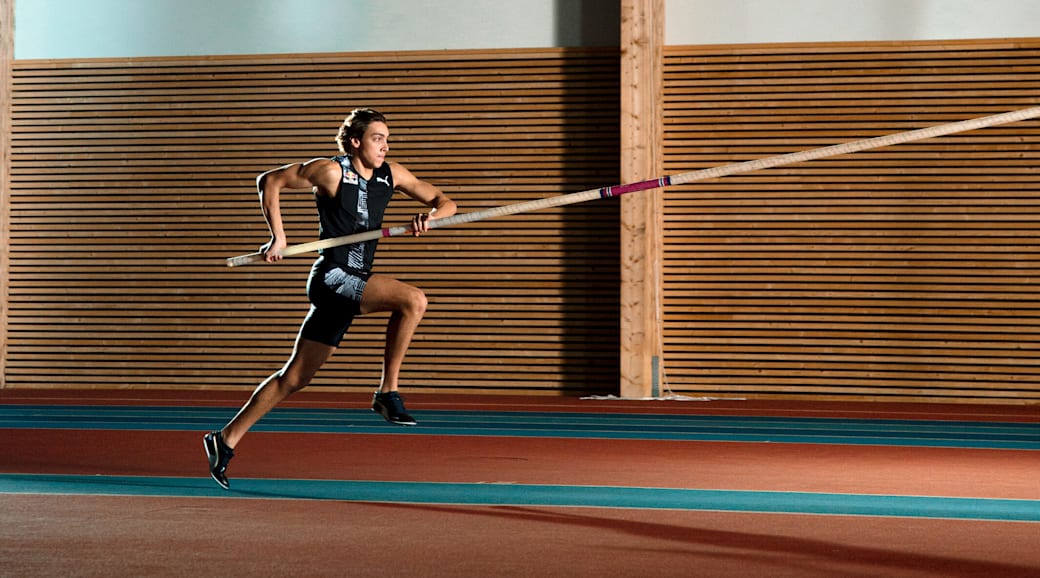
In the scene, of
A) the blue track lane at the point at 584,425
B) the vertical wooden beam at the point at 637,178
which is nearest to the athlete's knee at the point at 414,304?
the blue track lane at the point at 584,425

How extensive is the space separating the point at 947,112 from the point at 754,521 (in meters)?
6.94

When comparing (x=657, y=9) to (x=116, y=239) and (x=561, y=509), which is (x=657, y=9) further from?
(x=561, y=509)

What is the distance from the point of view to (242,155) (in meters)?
11.3

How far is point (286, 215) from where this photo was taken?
1123 cm

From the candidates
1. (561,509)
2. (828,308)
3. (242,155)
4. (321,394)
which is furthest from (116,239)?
(561,509)

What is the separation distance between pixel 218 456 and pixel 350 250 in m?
1.00

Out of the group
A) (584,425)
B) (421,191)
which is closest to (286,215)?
(584,425)

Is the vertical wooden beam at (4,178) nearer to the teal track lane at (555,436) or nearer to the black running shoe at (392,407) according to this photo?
the teal track lane at (555,436)

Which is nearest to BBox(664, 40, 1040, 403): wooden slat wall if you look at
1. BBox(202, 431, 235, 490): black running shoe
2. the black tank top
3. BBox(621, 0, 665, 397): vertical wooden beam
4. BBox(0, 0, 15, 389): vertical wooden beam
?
BBox(621, 0, 665, 397): vertical wooden beam

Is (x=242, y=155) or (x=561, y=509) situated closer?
(x=561, y=509)

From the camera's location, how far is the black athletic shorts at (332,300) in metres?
4.96

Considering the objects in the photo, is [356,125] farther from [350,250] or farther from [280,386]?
[280,386]

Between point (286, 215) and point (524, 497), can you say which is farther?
→ point (286, 215)

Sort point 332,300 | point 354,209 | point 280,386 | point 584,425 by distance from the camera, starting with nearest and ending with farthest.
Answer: point 280,386 → point 332,300 → point 354,209 → point 584,425
